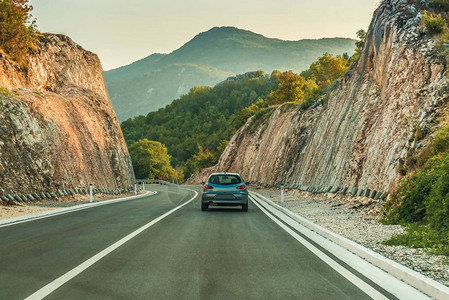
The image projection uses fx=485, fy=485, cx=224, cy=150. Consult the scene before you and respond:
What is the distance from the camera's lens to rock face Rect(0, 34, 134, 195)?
28.0 meters

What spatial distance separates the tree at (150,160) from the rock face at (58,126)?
235 ft

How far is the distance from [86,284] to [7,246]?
429 cm

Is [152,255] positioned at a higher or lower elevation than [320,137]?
lower

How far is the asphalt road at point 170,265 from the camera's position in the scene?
6.04m

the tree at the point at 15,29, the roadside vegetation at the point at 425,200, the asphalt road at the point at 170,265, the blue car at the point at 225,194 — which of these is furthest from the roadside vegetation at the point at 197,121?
the asphalt road at the point at 170,265

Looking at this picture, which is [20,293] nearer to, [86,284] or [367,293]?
[86,284]

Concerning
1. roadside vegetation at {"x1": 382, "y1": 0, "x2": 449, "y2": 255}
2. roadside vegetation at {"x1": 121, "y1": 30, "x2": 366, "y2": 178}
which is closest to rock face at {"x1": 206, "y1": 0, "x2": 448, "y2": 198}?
roadside vegetation at {"x1": 382, "y1": 0, "x2": 449, "y2": 255}

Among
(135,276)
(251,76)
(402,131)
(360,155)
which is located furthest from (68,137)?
(251,76)

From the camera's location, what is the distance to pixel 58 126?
35406 mm

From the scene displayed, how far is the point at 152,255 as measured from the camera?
8.79m

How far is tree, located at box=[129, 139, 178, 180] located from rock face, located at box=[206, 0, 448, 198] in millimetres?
84553

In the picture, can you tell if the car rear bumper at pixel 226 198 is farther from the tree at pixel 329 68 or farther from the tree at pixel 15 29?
the tree at pixel 329 68

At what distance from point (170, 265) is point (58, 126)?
30.0 m

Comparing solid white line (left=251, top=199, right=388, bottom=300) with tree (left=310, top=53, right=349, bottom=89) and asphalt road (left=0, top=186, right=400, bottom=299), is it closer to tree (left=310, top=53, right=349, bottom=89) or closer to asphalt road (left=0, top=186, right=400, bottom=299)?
asphalt road (left=0, top=186, right=400, bottom=299)
